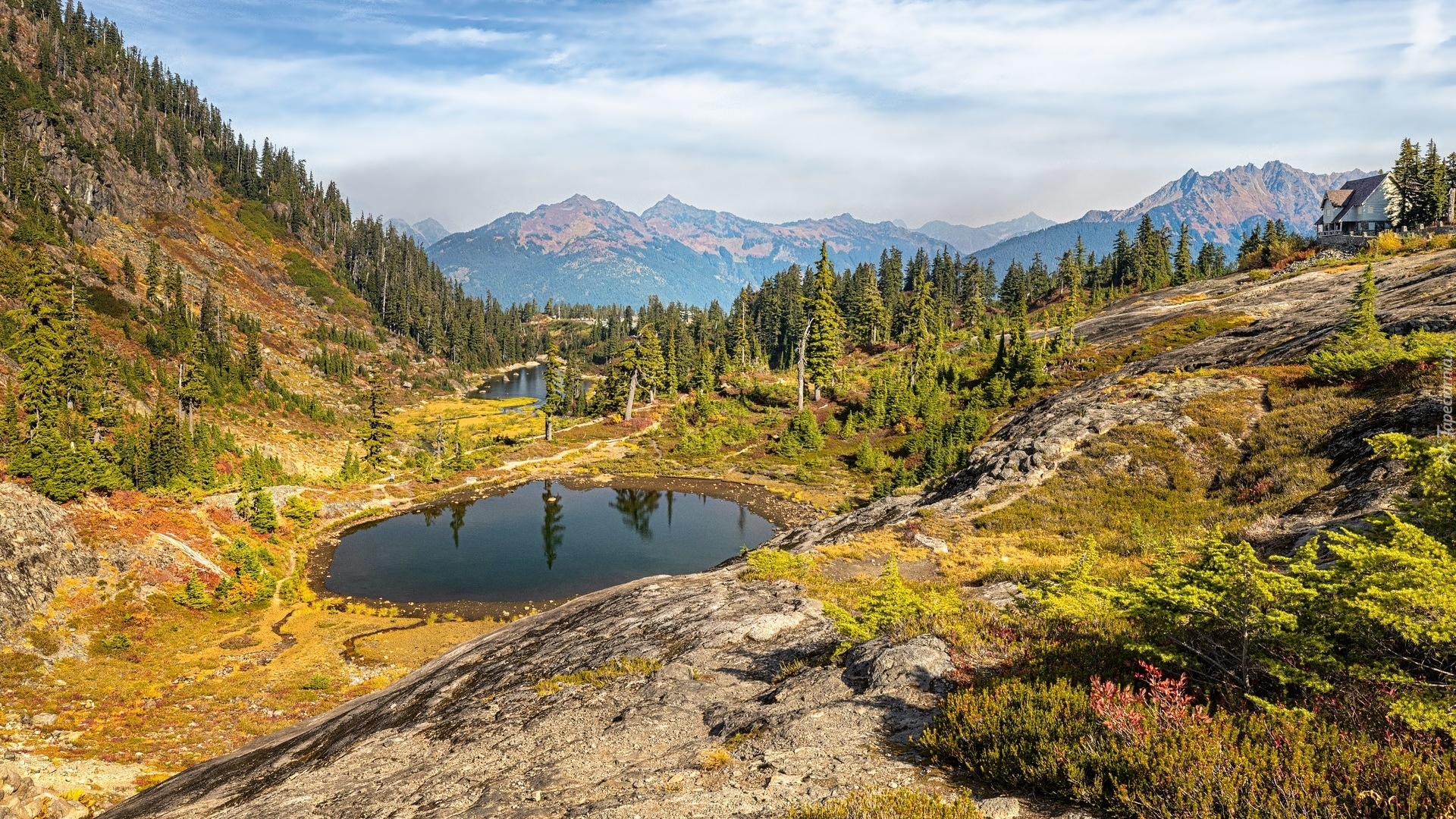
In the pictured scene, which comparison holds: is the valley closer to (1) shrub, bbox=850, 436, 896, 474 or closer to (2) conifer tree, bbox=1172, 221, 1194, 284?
(1) shrub, bbox=850, 436, 896, 474

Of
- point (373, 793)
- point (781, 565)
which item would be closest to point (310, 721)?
point (373, 793)

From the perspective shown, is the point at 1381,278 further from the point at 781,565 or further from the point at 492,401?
the point at 492,401

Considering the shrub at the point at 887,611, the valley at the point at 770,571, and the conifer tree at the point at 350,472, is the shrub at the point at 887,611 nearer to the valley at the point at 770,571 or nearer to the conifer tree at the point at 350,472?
the valley at the point at 770,571

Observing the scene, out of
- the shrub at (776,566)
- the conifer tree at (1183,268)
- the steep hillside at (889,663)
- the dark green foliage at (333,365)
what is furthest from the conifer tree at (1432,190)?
the dark green foliage at (333,365)

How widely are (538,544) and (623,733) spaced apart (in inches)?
1292

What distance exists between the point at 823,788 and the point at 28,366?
61.8 m

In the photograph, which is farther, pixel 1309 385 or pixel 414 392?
pixel 414 392

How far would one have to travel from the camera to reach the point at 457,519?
48.3m

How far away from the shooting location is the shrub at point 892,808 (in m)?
6.73

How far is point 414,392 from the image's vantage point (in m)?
119

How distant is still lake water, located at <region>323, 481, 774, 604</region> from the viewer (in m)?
35.0

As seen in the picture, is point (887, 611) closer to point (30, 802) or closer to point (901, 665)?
point (901, 665)

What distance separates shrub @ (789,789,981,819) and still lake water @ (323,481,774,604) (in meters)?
28.2

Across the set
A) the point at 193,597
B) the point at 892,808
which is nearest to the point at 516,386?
the point at 193,597
